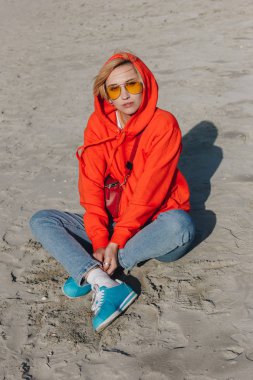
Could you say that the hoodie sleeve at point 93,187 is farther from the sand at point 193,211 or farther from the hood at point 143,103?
the sand at point 193,211

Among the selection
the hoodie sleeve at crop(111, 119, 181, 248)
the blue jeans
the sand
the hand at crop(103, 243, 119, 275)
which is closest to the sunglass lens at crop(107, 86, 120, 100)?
the hoodie sleeve at crop(111, 119, 181, 248)

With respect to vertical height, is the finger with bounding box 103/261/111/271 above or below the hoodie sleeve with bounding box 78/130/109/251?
below

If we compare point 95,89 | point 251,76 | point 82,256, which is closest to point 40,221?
point 82,256

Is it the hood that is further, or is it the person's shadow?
the person's shadow

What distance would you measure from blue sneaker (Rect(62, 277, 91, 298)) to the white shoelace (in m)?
0.20

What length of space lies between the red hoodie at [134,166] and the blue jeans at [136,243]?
9cm

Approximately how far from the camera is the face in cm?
353

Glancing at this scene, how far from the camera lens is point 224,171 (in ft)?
16.8

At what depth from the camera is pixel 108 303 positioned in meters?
3.24

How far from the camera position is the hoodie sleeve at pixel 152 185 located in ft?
11.6

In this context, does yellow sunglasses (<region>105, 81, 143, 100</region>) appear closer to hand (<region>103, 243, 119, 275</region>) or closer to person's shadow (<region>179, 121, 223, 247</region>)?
hand (<region>103, 243, 119, 275</region>)

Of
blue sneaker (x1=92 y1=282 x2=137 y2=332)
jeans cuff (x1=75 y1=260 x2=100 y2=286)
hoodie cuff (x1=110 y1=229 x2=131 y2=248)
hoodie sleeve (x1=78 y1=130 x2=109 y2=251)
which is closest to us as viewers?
blue sneaker (x1=92 y1=282 x2=137 y2=332)

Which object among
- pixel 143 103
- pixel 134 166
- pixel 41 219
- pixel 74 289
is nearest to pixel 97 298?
pixel 74 289

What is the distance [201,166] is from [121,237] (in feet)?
6.54
